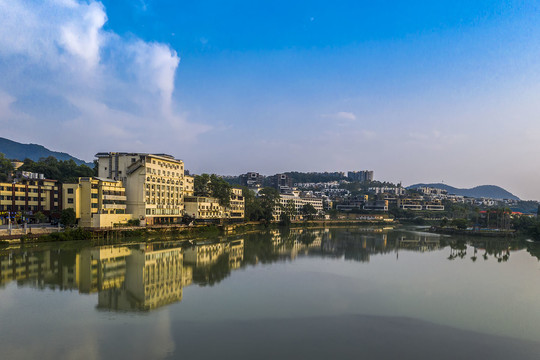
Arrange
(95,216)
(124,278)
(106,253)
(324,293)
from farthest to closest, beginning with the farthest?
(95,216) → (106,253) → (124,278) → (324,293)

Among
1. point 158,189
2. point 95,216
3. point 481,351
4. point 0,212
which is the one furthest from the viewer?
point 158,189

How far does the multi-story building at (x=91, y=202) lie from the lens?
33719 mm

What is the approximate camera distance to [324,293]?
16.5 meters

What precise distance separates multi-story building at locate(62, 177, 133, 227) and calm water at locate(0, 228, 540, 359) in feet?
27.2

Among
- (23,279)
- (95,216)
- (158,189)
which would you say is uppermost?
(158,189)

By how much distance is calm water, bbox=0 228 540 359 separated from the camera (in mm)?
10055

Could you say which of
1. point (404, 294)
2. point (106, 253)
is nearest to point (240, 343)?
point (404, 294)

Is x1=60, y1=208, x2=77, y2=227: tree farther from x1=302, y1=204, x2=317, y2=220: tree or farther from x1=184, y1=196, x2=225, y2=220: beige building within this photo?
x1=302, y1=204, x2=317, y2=220: tree

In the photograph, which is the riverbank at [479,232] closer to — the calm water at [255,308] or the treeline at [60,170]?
the calm water at [255,308]

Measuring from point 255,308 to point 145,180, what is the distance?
92.7 ft

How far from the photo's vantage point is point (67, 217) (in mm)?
31766

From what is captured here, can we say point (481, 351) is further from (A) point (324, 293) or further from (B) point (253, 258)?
(B) point (253, 258)

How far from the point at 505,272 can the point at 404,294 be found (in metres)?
12.1

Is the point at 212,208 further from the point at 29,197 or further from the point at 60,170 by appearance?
the point at 60,170
